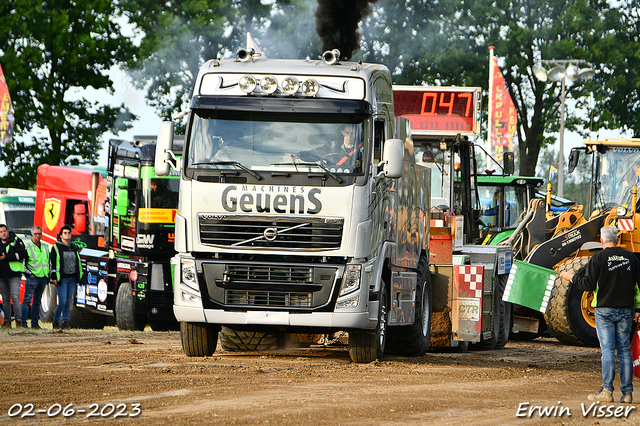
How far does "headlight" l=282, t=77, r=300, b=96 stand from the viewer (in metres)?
12.0

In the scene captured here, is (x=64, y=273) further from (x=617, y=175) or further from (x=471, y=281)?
(x=617, y=175)

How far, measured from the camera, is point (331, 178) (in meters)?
11.7

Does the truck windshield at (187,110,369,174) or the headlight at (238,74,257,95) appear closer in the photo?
the truck windshield at (187,110,369,174)

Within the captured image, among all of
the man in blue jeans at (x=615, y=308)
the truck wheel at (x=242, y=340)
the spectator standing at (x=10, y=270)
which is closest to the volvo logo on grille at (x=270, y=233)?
the truck wheel at (x=242, y=340)

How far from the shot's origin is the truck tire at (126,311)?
1947cm

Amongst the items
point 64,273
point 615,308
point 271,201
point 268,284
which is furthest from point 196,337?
point 64,273

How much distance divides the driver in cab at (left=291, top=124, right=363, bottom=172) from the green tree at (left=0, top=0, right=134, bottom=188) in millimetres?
29806

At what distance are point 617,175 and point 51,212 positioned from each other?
13.3 meters

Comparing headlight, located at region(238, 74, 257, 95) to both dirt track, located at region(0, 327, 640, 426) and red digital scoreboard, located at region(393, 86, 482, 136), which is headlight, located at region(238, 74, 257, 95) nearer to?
dirt track, located at region(0, 327, 640, 426)

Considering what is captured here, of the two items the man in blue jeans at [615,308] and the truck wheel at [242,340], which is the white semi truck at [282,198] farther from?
the man in blue jeans at [615,308]

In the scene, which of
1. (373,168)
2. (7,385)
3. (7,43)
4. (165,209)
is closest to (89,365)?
(7,385)

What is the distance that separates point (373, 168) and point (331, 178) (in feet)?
1.80

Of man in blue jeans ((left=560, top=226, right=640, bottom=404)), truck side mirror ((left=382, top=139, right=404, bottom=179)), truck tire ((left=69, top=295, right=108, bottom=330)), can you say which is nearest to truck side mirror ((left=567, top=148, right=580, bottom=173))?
truck side mirror ((left=382, top=139, right=404, bottom=179))

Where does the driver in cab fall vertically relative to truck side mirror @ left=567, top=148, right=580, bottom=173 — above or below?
below
